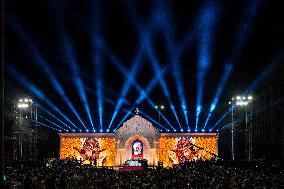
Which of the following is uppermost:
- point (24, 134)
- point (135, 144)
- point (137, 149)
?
point (24, 134)

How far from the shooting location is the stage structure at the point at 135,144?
47.7 meters

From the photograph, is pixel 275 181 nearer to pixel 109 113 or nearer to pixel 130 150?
pixel 130 150

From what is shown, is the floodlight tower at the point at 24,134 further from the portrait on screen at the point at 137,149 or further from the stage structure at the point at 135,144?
the portrait on screen at the point at 137,149

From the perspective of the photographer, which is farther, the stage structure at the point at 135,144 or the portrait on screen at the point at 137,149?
the portrait on screen at the point at 137,149

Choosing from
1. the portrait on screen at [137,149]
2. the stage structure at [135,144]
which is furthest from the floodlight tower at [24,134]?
the portrait on screen at [137,149]

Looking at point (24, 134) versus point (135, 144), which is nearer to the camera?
point (135, 144)

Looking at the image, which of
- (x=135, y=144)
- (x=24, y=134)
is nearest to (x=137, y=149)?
(x=135, y=144)

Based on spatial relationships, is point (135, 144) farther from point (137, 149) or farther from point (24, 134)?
point (24, 134)

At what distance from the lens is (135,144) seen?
48438 millimetres

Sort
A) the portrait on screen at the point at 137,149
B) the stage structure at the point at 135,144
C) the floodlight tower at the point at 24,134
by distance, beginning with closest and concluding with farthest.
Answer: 1. the stage structure at the point at 135,144
2. the portrait on screen at the point at 137,149
3. the floodlight tower at the point at 24,134

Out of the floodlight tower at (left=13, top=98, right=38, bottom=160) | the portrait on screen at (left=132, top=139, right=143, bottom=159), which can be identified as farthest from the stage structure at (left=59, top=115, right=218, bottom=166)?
the floodlight tower at (left=13, top=98, right=38, bottom=160)

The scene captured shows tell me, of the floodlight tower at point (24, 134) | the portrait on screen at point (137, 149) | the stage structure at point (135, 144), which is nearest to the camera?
the stage structure at point (135, 144)

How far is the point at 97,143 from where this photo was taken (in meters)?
48.5

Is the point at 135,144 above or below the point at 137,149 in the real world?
above
